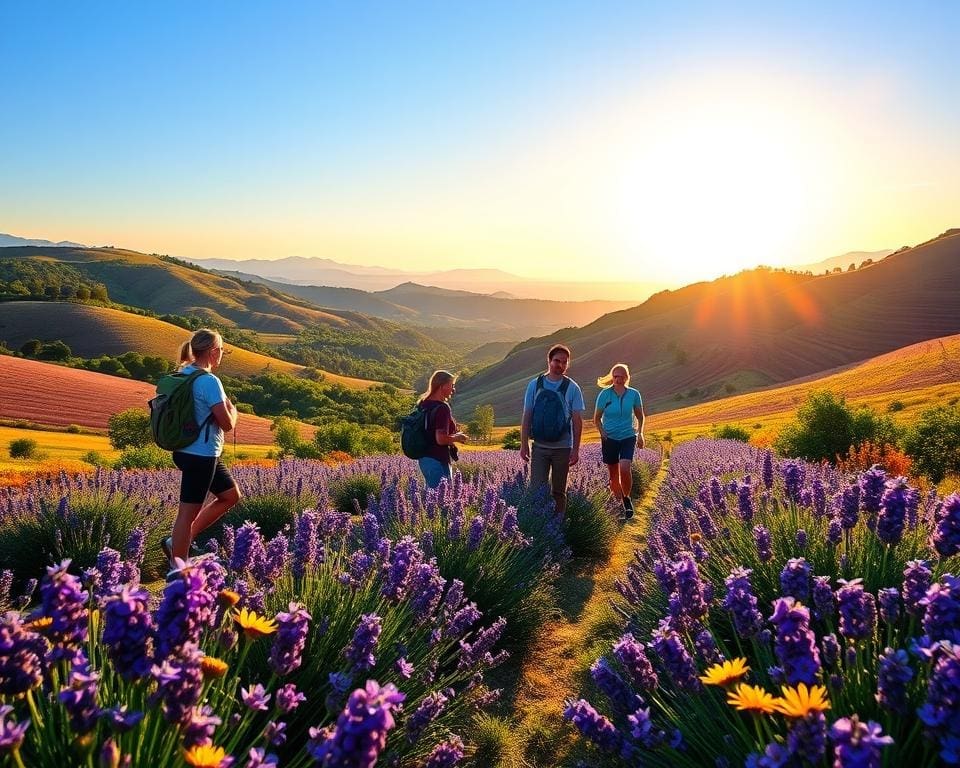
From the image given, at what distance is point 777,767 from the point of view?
1309 mm

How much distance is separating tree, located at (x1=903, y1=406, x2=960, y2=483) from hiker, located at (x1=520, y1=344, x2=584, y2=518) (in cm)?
872

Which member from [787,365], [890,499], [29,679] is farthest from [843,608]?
[787,365]

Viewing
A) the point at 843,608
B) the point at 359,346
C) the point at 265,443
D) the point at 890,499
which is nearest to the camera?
the point at 843,608

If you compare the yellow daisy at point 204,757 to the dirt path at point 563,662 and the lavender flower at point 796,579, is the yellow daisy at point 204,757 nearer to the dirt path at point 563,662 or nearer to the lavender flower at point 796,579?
the lavender flower at point 796,579

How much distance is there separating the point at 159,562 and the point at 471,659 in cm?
464

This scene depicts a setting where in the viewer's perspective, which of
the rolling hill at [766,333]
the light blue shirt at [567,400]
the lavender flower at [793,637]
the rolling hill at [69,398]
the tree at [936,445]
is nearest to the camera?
the lavender flower at [793,637]

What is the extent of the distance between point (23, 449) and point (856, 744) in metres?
28.4

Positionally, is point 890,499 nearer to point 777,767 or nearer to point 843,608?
point 843,608

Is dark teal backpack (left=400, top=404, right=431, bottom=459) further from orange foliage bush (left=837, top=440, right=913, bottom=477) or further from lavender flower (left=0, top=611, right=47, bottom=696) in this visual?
orange foliage bush (left=837, top=440, right=913, bottom=477)

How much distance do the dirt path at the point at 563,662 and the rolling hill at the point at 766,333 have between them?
57.8 meters

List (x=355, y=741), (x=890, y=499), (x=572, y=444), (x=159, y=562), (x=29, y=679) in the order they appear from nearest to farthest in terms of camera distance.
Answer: (x=355, y=741) → (x=29, y=679) → (x=890, y=499) → (x=159, y=562) → (x=572, y=444)

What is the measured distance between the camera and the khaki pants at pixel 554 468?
22.7ft

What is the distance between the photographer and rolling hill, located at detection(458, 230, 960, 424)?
70250 mm

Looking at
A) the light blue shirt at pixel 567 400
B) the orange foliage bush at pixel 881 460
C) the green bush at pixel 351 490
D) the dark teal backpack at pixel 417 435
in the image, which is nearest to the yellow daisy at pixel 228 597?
the dark teal backpack at pixel 417 435
